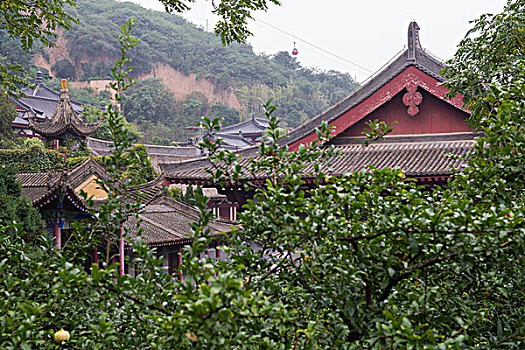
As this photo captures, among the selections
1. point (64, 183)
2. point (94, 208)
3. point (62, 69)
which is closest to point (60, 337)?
point (64, 183)

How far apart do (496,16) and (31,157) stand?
20.5 metres

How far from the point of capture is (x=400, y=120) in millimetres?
8750

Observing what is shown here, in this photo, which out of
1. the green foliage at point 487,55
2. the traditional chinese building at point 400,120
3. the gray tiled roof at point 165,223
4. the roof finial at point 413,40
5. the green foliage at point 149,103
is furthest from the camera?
the green foliage at point 149,103

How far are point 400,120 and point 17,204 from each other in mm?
6595

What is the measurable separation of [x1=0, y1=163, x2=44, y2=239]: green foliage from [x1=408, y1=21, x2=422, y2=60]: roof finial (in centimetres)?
669

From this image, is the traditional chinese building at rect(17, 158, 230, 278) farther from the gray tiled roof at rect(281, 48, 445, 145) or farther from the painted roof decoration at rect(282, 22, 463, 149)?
the painted roof decoration at rect(282, 22, 463, 149)

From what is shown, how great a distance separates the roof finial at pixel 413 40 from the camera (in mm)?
8321

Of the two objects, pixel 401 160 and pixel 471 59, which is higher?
pixel 471 59

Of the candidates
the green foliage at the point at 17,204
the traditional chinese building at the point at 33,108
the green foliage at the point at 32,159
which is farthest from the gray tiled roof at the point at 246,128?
the green foliage at the point at 17,204

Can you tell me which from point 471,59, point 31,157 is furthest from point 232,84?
point 471,59

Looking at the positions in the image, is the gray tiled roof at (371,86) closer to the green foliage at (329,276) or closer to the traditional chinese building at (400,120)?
the traditional chinese building at (400,120)

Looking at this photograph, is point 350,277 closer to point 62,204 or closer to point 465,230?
point 465,230

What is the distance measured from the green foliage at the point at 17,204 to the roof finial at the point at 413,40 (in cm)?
669

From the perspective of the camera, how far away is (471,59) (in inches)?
174
